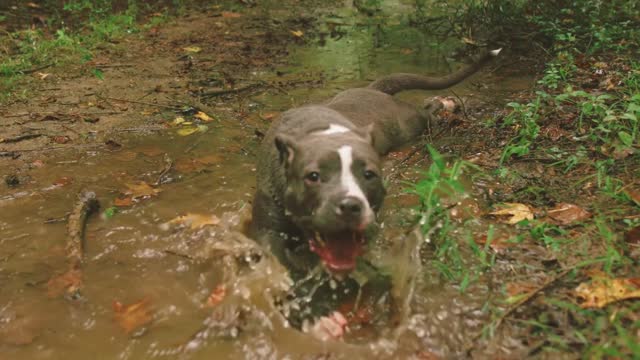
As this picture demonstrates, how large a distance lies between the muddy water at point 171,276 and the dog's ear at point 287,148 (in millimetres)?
629

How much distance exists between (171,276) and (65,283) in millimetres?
638

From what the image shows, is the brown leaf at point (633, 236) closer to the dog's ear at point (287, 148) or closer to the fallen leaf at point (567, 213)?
the fallen leaf at point (567, 213)

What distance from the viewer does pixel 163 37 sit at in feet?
30.9

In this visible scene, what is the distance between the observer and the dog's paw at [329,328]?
3.05m

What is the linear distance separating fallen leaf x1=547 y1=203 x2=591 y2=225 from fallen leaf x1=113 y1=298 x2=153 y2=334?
8.96 feet

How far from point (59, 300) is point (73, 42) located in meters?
6.30

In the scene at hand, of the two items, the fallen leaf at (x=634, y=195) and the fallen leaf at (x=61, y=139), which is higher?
the fallen leaf at (x=634, y=195)

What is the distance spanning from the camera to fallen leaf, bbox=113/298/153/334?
317 cm

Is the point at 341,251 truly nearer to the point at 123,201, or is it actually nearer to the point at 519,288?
the point at 519,288

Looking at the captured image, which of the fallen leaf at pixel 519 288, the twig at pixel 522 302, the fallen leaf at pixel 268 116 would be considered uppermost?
the twig at pixel 522 302

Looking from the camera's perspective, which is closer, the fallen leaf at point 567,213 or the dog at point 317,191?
the dog at point 317,191

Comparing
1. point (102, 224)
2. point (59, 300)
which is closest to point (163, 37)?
point (102, 224)

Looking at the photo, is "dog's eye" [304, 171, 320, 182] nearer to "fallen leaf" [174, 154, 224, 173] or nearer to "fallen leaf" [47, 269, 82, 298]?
"fallen leaf" [47, 269, 82, 298]

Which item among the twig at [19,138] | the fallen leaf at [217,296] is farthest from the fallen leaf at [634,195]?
the twig at [19,138]
